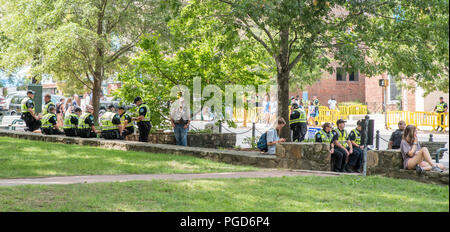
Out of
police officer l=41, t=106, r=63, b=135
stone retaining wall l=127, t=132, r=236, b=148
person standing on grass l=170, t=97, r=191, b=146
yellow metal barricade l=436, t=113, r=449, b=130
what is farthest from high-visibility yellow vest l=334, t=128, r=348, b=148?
yellow metal barricade l=436, t=113, r=449, b=130

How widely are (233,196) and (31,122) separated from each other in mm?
13095

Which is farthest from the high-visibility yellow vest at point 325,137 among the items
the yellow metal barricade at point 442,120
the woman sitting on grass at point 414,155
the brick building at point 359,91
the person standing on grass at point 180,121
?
the brick building at point 359,91

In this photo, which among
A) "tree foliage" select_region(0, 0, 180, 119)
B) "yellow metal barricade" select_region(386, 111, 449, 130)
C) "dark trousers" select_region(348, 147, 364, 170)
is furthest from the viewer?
"yellow metal barricade" select_region(386, 111, 449, 130)

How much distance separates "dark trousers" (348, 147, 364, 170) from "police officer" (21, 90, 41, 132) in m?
10.5

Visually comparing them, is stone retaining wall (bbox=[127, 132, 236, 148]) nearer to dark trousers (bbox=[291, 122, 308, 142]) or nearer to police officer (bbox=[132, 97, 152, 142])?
police officer (bbox=[132, 97, 152, 142])

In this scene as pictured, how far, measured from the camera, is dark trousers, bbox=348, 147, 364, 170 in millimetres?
12474

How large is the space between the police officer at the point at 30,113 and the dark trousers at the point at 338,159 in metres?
10.3

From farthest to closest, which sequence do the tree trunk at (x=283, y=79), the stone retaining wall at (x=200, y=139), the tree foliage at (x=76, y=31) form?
the tree foliage at (x=76, y=31) → the stone retaining wall at (x=200, y=139) → the tree trunk at (x=283, y=79)

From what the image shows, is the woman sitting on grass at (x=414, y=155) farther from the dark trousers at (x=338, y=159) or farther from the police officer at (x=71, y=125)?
the police officer at (x=71, y=125)

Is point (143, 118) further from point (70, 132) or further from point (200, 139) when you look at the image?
point (70, 132)

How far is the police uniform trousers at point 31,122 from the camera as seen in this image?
1811 cm
